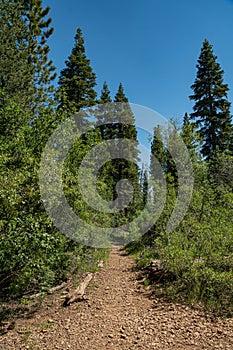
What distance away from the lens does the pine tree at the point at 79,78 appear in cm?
1794

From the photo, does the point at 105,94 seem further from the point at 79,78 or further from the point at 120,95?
the point at 79,78

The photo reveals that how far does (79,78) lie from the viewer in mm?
18219

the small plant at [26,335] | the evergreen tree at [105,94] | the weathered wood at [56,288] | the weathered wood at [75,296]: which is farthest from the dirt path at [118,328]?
the evergreen tree at [105,94]

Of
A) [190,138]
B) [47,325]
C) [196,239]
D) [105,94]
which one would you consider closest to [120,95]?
[105,94]

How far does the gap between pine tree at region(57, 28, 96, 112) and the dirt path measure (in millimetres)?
14774

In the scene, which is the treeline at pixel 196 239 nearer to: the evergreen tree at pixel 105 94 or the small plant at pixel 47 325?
the small plant at pixel 47 325

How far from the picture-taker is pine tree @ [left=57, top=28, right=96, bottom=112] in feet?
58.9

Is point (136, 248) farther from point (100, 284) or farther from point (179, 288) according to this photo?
point (179, 288)

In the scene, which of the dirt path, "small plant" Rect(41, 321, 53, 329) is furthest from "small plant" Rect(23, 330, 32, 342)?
"small plant" Rect(41, 321, 53, 329)

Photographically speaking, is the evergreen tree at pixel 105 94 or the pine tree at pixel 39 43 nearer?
the pine tree at pixel 39 43

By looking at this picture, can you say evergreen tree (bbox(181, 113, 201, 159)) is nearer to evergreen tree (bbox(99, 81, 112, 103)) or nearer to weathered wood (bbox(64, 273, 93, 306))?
weathered wood (bbox(64, 273, 93, 306))

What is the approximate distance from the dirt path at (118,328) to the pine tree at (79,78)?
14774 millimetres

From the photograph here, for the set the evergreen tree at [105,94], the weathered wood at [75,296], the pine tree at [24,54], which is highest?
the evergreen tree at [105,94]

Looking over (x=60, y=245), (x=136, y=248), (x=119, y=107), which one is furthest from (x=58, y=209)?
(x=119, y=107)
